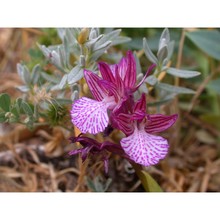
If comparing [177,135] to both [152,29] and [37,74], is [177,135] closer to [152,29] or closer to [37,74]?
[152,29]

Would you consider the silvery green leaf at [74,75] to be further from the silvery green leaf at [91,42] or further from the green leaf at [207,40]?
the green leaf at [207,40]

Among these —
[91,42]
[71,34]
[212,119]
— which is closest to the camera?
[91,42]

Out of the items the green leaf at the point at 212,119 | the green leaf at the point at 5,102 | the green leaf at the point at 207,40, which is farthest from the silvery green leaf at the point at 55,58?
the green leaf at the point at 212,119

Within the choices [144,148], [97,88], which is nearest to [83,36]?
[97,88]

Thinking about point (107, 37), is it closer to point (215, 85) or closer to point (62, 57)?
point (62, 57)

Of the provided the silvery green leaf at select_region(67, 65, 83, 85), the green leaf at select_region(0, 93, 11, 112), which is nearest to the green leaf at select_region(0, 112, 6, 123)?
the green leaf at select_region(0, 93, 11, 112)

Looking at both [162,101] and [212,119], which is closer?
[162,101]
